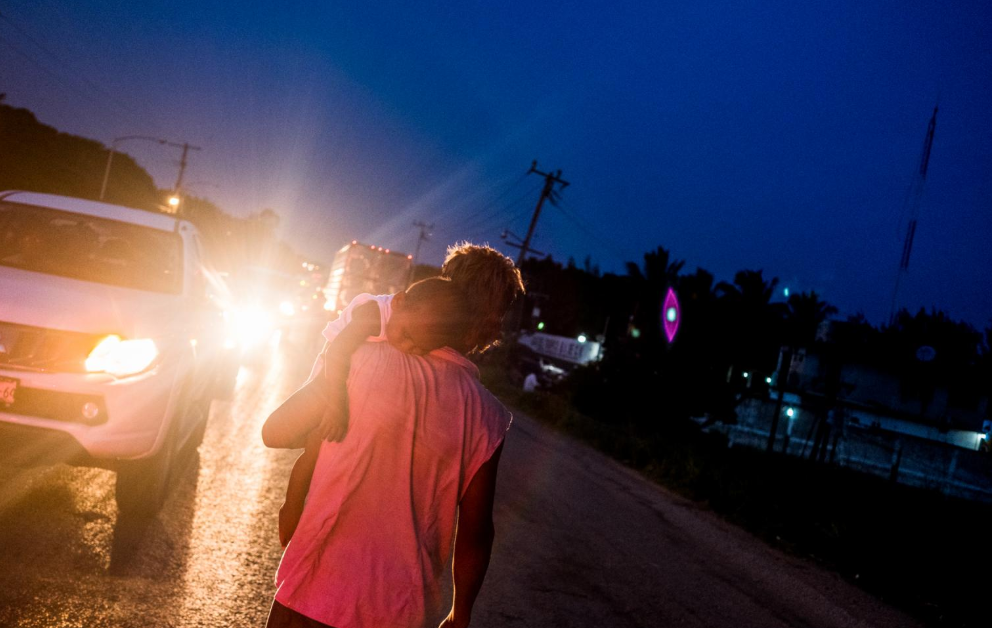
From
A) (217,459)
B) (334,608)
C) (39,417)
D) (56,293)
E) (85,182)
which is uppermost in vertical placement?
(85,182)

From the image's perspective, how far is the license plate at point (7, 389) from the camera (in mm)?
4504

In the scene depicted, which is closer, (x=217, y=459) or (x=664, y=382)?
(x=217, y=459)

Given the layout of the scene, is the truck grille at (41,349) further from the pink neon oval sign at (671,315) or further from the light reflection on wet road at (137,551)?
the pink neon oval sign at (671,315)

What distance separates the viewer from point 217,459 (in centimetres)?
764

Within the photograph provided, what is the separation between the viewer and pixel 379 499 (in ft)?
6.66

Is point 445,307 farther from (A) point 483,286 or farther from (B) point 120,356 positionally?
(B) point 120,356

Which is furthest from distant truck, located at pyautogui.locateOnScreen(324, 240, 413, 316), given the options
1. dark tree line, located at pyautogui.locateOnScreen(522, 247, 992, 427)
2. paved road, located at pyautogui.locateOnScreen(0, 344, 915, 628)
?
paved road, located at pyautogui.locateOnScreen(0, 344, 915, 628)

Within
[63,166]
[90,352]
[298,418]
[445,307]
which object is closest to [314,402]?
[298,418]

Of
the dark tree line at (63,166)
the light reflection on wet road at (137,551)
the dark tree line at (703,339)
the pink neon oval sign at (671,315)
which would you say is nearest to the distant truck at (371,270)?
the dark tree line at (63,166)

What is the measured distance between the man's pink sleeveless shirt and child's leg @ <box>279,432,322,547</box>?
0.10ft

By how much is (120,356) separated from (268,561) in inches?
62.6

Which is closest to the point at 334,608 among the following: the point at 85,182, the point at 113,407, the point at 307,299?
the point at 113,407

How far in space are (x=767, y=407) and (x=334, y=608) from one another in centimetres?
2907

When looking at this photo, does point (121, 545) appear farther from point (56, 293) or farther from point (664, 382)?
point (664, 382)
